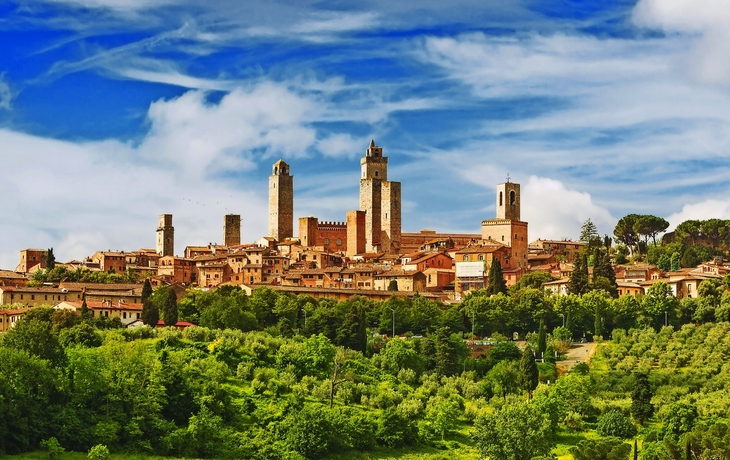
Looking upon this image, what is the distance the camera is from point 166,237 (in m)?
85.9

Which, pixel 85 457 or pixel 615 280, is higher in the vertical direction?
pixel 615 280

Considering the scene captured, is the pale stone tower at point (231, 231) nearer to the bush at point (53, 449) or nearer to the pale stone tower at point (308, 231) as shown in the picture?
the pale stone tower at point (308, 231)

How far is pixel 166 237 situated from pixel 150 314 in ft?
110

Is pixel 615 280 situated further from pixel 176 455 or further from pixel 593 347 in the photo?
pixel 176 455

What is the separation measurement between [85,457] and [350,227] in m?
46.7

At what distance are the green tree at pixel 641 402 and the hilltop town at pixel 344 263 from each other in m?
20.9

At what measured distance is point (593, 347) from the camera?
5650 centimetres

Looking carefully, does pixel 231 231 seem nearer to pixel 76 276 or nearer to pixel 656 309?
pixel 76 276

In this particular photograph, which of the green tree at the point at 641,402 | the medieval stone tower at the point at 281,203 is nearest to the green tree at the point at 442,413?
the green tree at the point at 641,402

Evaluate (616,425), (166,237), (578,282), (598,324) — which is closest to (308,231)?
(166,237)

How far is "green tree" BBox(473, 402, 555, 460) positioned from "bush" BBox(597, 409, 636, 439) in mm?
3308

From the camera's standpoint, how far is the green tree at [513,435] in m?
38.7

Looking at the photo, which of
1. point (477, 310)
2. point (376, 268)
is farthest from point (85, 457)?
point (376, 268)

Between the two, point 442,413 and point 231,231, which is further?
point 231,231
